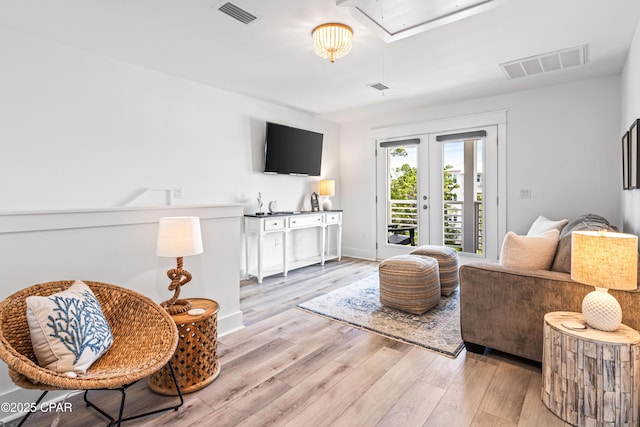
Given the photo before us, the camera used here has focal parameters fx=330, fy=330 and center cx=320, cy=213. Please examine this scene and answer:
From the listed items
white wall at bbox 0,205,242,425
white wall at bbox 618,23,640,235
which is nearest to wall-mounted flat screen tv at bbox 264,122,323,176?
white wall at bbox 0,205,242,425

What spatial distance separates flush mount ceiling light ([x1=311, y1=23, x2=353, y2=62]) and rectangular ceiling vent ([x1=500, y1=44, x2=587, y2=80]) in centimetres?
183

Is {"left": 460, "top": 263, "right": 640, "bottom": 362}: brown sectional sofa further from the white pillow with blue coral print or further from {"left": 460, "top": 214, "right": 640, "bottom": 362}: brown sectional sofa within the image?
the white pillow with blue coral print

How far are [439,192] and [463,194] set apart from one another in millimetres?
336

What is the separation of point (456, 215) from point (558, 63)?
219cm

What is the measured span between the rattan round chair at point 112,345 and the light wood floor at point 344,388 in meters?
0.19

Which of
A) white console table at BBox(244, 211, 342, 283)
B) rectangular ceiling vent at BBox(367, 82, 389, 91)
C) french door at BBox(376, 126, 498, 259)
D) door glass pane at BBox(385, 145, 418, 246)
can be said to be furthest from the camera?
door glass pane at BBox(385, 145, 418, 246)

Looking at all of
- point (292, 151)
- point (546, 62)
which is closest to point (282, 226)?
point (292, 151)

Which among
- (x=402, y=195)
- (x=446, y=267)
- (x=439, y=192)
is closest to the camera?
(x=446, y=267)

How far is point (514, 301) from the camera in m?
2.10

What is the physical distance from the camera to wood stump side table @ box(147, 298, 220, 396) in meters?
1.89

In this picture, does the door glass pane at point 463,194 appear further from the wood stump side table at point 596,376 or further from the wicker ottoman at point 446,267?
the wood stump side table at point 596,376

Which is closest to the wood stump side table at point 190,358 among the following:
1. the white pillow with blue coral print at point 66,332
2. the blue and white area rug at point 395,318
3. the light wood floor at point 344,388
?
the light wood floor at point 344,388

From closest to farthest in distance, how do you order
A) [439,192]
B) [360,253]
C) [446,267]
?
[446,267] < [439,192] < [360,253]

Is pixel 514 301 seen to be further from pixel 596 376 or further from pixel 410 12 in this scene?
pixel 410 12
